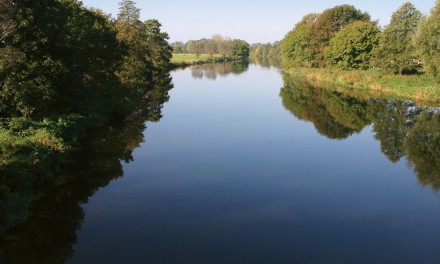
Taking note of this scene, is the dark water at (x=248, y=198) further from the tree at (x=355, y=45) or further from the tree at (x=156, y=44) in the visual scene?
the tree at (x=156, y=44)

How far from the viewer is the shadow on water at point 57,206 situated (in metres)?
14.6

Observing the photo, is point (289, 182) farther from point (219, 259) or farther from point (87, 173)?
point (87, 173)

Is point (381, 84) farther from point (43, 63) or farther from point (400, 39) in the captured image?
point (43, 63)

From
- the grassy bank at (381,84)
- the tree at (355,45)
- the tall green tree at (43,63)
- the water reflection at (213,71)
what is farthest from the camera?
the water reflection at (213,71)

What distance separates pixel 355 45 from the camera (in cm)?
7719

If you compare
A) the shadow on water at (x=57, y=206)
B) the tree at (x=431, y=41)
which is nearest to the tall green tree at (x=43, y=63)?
the shadow on water at (x=57, y=206)

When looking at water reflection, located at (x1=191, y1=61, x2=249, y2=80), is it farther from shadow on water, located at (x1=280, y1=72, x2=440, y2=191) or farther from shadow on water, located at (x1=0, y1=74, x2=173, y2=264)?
shadow on water, located at (x1=0, y1=74, x2=173, y2=264)

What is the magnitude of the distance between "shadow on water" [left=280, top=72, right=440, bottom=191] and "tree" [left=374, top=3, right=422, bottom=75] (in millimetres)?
14731

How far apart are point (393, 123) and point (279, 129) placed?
12.3 metres

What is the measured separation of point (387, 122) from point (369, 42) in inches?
1734

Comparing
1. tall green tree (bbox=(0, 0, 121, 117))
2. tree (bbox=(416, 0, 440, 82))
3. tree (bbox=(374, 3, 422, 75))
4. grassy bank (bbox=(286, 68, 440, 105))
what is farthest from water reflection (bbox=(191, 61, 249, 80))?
tall green tree (bbox=(0, 0, 121, 117))

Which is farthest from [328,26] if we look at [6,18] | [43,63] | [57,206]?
[57,206]

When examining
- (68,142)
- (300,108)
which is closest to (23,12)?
(68,142)

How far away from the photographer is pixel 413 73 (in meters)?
70.4
